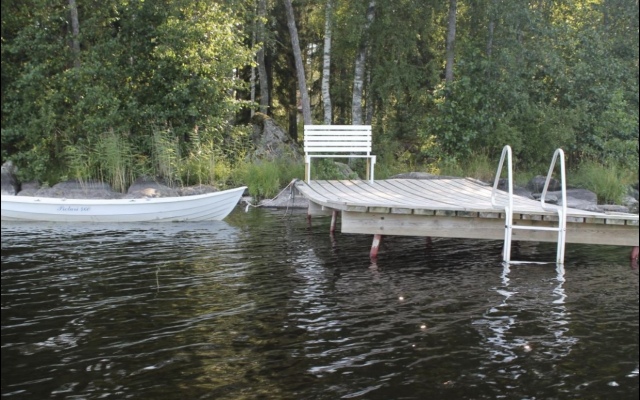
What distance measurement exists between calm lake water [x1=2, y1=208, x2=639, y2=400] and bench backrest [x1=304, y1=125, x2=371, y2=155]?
4.02 meters

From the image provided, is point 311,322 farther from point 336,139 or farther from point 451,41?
point 451,41

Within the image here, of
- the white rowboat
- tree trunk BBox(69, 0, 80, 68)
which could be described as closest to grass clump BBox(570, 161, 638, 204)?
the white rowboat

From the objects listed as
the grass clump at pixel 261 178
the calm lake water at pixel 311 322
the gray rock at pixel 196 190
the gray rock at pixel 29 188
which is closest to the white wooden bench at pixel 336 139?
the grass clump at pixel 261 178

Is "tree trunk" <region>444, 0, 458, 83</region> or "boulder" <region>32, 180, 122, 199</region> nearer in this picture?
"boulder" <region>32, 180, 122, 199</region>

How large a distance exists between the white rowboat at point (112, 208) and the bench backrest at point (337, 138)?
2.28 m

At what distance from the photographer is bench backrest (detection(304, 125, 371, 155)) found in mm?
11961

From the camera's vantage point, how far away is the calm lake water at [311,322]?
390 cm

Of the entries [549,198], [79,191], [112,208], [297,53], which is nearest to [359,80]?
[297,53]

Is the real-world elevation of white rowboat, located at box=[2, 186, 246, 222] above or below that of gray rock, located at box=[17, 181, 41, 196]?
below

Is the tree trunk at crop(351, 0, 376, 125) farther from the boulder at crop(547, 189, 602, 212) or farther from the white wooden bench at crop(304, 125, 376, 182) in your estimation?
the boulder at crop(547, 189, 602, 212)

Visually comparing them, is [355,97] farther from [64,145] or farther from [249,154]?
[64,145]

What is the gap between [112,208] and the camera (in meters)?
9.98

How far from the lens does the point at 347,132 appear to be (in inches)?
480

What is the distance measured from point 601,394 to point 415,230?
11.9ft
